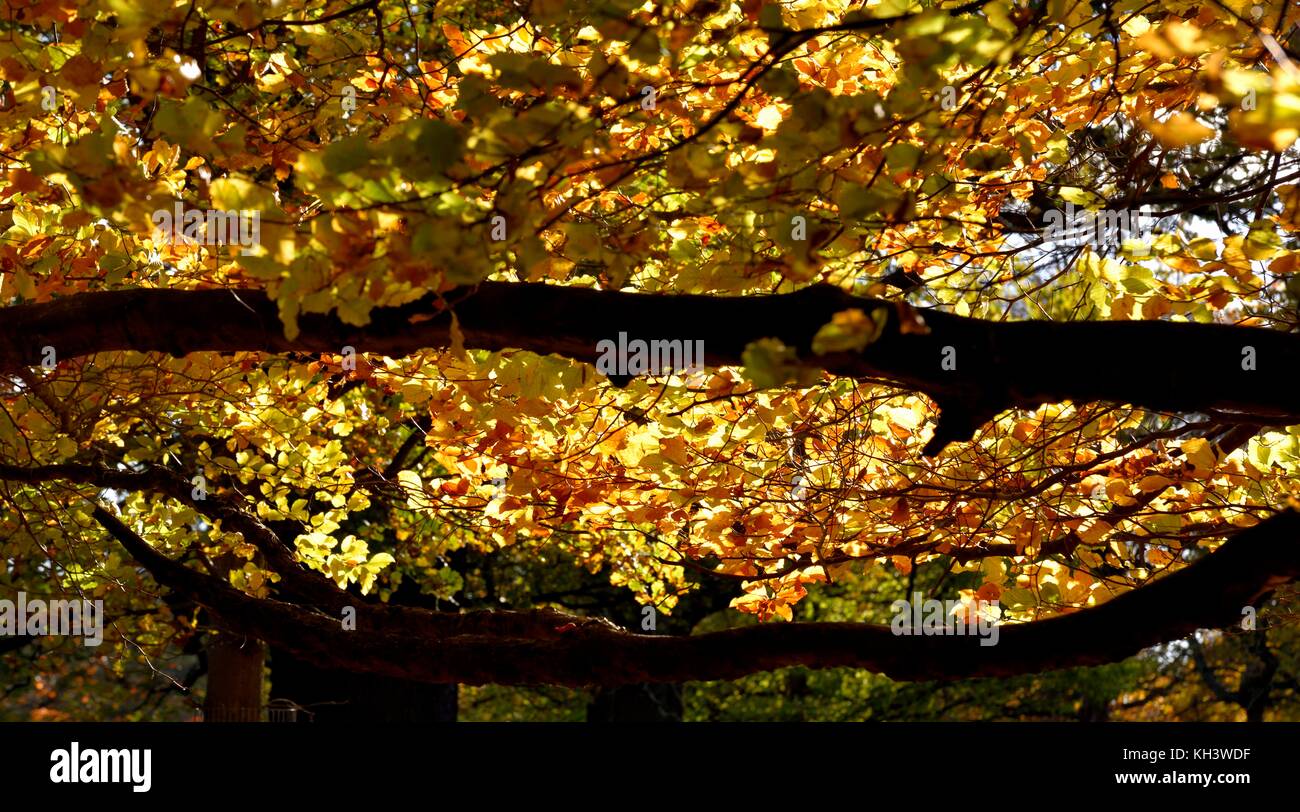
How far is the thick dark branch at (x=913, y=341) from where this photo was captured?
2.68 meters

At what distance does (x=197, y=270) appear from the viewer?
4.83m

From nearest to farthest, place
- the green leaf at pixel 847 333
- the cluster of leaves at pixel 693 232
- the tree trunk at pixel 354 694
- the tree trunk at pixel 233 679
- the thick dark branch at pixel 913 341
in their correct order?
the green leaf at pixel 847 333, the cluster of leaves at pixel 693 232, the thick dark branch at pixel 913 341, the tree trunk at pixel 233 679, the tree trunk at pixel 354 694

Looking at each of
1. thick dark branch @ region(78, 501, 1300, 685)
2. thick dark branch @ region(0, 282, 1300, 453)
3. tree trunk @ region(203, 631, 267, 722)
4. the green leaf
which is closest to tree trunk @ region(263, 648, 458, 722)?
tree trunk @ region(203, 631, 267, 722)

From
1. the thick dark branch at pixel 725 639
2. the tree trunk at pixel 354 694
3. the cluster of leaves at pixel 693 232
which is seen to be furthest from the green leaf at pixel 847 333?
the tree trunk at pixel 354 694

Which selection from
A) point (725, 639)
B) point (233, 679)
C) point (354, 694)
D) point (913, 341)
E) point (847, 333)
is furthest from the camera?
point (354, 694)

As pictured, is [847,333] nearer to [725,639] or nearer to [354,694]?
[725,639]

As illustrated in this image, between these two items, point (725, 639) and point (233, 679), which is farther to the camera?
point (233, 679)

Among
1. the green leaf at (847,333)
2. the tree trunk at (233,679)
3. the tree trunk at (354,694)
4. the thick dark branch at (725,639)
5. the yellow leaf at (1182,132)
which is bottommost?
the tree trunk at (354,694)

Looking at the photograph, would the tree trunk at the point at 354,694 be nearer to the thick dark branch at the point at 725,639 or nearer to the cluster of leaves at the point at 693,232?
the cluster of leaves at the point at 693,232

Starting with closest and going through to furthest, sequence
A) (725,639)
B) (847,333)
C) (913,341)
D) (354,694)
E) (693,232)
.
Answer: (847,333) → (913,341) → (725,639) → (693,232) → (354,694)

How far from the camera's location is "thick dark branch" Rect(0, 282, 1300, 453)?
2.68 m

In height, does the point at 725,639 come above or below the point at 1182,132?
below

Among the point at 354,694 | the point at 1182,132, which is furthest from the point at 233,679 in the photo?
the point at 1182,132

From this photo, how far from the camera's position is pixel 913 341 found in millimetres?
2795
